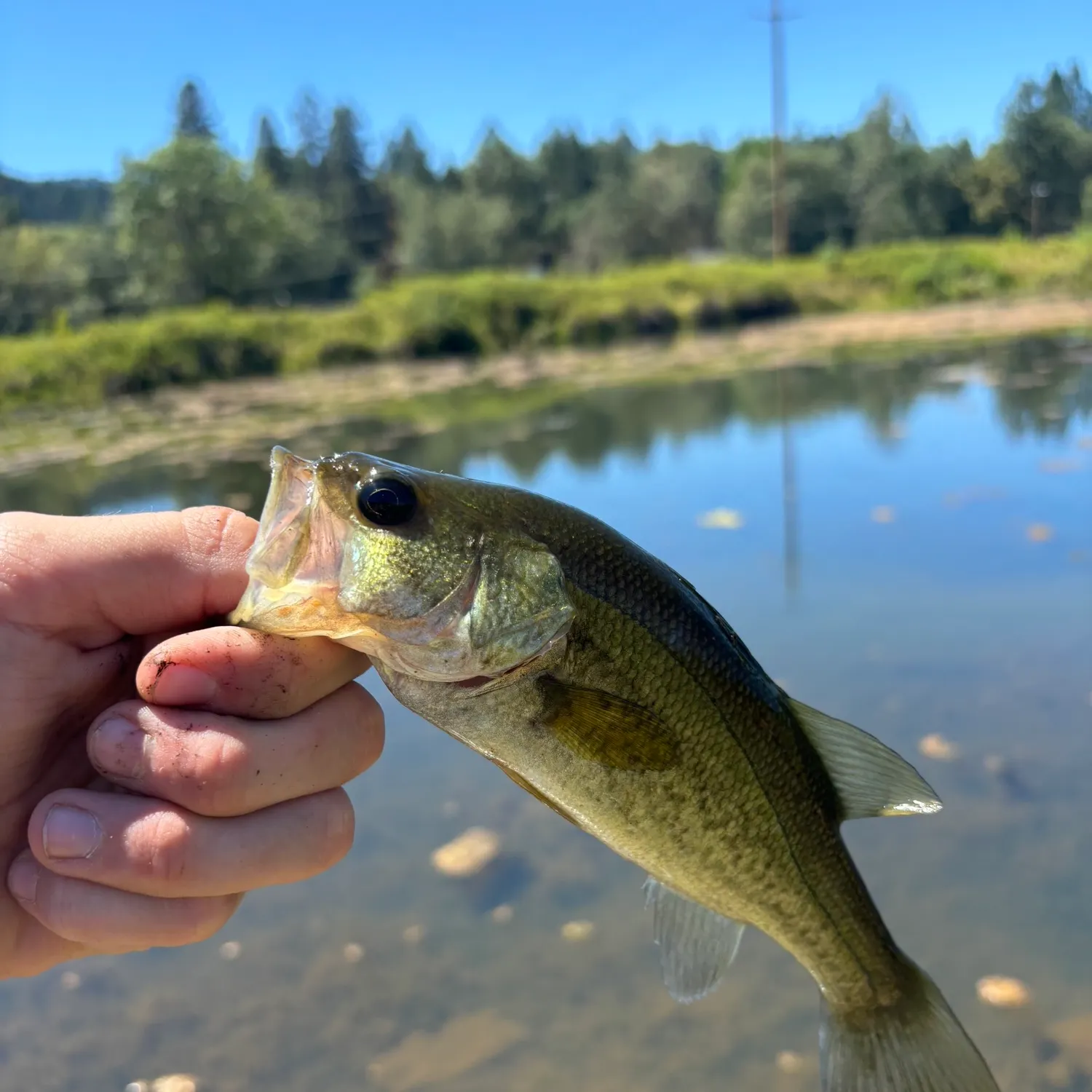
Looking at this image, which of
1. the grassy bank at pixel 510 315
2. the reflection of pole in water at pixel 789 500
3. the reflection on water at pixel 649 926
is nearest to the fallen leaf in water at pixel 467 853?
the reflection on water at pixel 649 926

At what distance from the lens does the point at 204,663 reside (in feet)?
4.44

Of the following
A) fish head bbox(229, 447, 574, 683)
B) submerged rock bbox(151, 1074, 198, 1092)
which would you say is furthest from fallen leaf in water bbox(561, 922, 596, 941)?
fish head bbox(229, 447, 574, 683)

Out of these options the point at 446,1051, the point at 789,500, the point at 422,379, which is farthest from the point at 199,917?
the point at 422,379

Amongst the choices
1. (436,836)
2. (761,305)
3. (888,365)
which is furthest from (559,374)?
(436,836)

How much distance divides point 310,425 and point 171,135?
27.5 metres

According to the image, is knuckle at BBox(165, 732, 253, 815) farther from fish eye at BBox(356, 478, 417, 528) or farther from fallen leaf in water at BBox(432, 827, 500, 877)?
fallen leaf in water at BBox(432, 827, 500, 877)

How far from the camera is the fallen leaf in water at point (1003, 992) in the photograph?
2443 mm

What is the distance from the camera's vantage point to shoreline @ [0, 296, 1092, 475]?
11.9m

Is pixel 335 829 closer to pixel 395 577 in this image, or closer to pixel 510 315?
pixel 395 577

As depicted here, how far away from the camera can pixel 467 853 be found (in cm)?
320

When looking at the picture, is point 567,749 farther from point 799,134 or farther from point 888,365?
point 799,134

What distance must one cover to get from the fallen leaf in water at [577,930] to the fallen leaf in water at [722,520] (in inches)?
148

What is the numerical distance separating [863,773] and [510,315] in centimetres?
2124

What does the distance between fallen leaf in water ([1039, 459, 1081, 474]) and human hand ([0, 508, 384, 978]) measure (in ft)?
22.9
